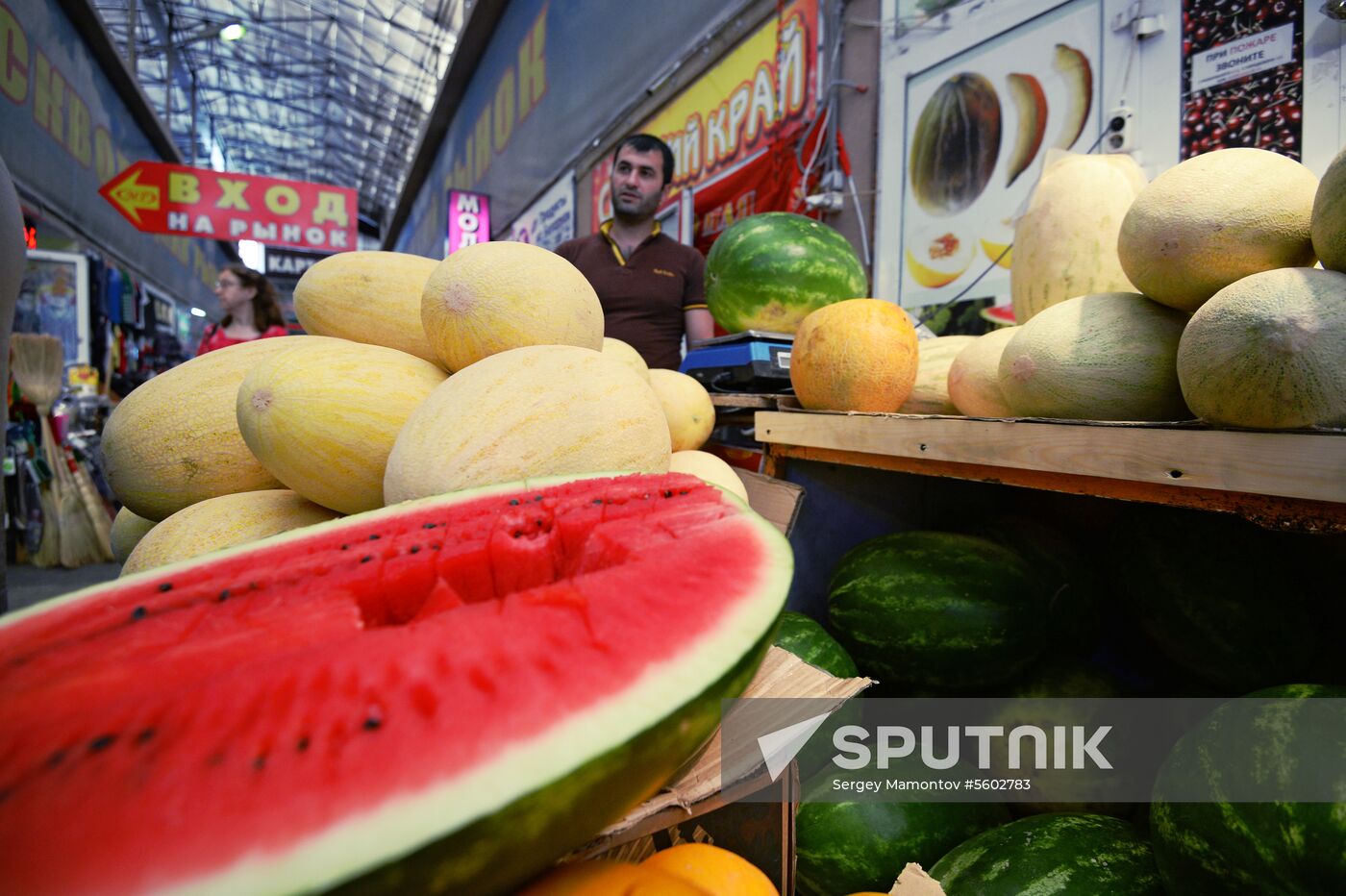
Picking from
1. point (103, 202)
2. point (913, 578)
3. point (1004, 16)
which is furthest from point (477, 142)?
point (913, 578)

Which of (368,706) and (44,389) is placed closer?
(368,706)

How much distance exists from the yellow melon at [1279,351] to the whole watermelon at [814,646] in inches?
28.9

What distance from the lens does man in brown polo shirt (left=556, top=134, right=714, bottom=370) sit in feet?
9.05

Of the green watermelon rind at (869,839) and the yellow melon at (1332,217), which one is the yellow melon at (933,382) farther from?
the green watermelon rind at (869,839)

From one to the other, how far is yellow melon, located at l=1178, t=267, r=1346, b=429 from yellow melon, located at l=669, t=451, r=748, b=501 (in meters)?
0.66

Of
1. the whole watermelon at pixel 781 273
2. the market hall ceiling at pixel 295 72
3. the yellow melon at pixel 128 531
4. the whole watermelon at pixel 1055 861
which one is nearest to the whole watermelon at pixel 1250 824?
the whole watermelon at pixel 1055 861

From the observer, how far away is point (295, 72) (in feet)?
51.3

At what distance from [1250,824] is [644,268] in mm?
2560

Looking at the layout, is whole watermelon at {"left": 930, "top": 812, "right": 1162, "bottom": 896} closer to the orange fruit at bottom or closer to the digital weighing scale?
the orange fruit at bottom

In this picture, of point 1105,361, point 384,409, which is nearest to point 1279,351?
point 1105,361

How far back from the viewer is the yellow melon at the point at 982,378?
4.24 feet

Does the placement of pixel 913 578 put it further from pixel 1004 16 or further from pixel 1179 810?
pixel 1004 16

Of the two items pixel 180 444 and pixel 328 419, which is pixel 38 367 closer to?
pixel 180 444

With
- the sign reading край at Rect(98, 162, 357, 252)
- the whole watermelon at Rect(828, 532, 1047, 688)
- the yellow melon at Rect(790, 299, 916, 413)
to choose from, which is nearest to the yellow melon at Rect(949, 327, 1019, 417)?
the yellow melon at Rect(790, 299, 916, 413)
